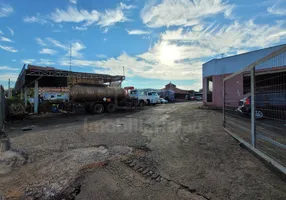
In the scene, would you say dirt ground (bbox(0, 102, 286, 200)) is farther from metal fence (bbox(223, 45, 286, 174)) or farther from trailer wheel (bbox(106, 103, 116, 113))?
trailer wheel (bbox(106, 103, 116, 113))

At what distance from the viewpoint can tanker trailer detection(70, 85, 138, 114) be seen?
15.4 meters

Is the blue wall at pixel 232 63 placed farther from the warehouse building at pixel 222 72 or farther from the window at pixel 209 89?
the window at pixel 209 89

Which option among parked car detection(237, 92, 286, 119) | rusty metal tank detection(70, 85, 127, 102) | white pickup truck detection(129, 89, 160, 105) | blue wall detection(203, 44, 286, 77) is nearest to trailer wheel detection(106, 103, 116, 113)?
rusty metal tank detection(70, 85, 127, 102)

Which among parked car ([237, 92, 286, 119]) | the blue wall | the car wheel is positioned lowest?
the car wheel

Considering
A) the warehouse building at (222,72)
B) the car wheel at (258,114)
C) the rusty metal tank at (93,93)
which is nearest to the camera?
the car wheel at (258,114)

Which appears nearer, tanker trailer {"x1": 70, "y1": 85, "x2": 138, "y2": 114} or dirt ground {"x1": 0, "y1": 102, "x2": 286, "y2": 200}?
dirt ground {"x1": 0, "y1": 102, "x2": 286, "y2": 200}

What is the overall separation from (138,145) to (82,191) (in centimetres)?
272

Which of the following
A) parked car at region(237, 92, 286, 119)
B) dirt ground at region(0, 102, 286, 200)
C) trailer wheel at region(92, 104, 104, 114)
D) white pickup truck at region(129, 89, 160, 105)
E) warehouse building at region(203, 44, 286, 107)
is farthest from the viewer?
white pickup truck at region(129, 89, 160, 105)

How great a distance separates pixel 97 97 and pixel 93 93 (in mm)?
550

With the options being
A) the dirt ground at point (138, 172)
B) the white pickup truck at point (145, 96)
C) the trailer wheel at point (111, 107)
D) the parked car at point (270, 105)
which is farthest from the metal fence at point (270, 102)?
the white pickup truck at point (145, 96)

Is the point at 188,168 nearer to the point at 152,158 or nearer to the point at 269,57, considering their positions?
the point at 152,158

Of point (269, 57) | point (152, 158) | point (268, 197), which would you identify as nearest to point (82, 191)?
point (152, 158)

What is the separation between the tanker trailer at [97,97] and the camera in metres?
15.4

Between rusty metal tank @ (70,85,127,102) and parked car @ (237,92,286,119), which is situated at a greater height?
rusty metal tank @ (70,85,127,102)
